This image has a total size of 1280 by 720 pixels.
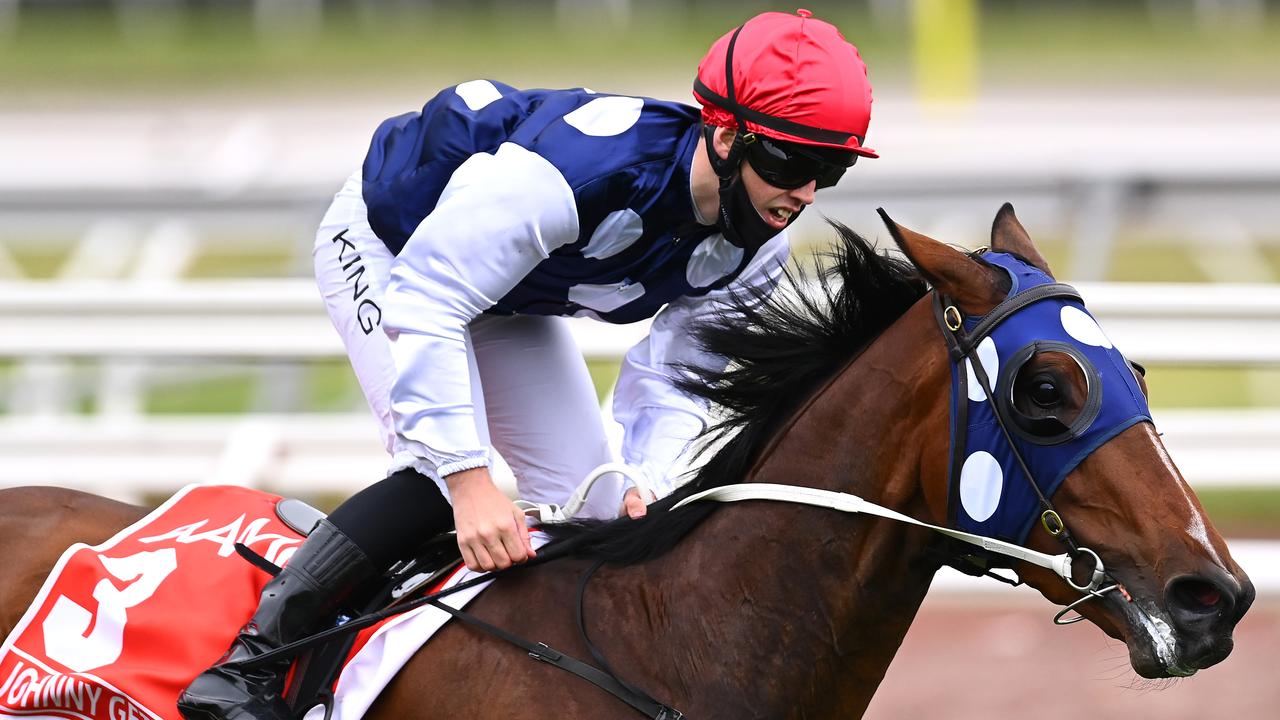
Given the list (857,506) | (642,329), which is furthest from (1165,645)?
(642,329)

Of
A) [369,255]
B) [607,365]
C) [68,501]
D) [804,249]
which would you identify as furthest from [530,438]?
[607,365]

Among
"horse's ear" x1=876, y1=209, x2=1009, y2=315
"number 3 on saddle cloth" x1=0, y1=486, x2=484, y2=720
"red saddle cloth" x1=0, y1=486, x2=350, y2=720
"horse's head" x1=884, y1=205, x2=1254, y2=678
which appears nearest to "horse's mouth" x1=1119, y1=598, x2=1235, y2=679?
"horse's head" x1=884, y1=205, x2=1254, y2=678

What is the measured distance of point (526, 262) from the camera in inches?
89.4

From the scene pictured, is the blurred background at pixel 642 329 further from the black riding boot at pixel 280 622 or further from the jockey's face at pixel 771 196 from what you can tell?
the black riding boot at pixel 280 622

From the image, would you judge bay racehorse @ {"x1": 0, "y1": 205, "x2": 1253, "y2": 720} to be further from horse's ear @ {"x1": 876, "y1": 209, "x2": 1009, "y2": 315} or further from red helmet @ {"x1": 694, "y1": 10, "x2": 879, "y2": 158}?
red helmet @ {"x1": 694, "y1": 10, "x2": 879, "y2": 158}

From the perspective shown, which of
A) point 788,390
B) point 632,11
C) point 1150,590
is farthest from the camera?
point 632,11

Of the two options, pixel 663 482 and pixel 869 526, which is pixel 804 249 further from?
pixel 869 526

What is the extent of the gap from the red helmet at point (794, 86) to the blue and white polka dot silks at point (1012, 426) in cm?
36

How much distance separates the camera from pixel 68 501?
2.77 metres

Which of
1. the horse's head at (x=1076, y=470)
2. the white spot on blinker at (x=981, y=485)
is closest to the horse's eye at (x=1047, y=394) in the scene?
the horse's head at (x=1076, y=470)

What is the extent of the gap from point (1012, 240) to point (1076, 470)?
1.42 feet

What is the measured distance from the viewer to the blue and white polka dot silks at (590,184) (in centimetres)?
232

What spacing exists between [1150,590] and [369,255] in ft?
4.59

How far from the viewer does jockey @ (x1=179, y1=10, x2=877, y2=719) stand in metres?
2.23
